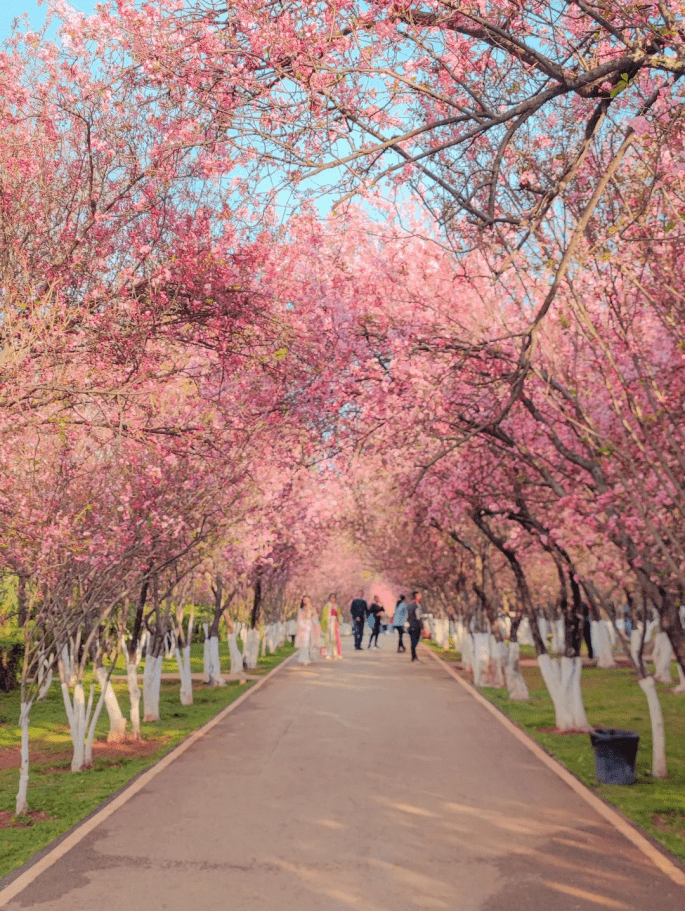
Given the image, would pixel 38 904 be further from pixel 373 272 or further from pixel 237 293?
pixel 373 272

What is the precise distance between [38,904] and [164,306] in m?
5.10

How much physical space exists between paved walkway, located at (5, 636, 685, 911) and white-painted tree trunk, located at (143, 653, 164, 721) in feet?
14.3

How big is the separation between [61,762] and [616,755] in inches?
309

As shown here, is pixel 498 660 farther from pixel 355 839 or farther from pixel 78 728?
pixel 355 839

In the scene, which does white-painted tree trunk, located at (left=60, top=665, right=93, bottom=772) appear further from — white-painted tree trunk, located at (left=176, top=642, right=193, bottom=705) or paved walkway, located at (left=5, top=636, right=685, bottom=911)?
white-painted tree trunk, located at (left=176, top=642, right=193, bottom=705)

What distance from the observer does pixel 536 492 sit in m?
21.0

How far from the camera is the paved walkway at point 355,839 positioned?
7066 millimetres

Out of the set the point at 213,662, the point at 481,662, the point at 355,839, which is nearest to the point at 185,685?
the point at 213,662

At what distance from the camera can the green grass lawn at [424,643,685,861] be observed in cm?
1019

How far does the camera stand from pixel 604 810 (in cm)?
1026

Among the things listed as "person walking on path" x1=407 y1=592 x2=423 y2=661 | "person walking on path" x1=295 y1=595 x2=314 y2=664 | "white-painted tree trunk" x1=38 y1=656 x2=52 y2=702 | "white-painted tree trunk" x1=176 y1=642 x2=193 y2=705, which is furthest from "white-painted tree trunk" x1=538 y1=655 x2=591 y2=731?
"person walking on path" x1=407 y1=592 x2=423 y2=661

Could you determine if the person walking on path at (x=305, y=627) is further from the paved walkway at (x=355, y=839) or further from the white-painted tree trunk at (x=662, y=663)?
the paved walkway at (x=355, y=839)

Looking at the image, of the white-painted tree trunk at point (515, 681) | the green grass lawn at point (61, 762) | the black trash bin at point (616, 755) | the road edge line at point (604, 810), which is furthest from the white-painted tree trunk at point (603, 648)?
the black trash bin at point (616, 755)

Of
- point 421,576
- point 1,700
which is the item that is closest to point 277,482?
point 1,700
